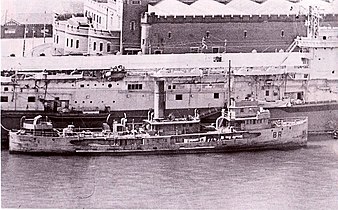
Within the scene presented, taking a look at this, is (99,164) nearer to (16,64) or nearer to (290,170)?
(16,64)

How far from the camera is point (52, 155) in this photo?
15.9 ft

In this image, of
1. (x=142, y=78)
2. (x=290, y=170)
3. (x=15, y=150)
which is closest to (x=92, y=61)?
(x=142, y=78)

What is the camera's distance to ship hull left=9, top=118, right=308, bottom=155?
484 centimetres

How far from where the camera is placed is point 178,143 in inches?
192

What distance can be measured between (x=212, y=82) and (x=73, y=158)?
2.58 feet

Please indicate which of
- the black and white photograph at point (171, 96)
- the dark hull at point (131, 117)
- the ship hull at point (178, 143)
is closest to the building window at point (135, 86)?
the black and white photograph at point (171, 96)

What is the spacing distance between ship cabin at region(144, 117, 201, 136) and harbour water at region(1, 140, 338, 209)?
4.9 inches

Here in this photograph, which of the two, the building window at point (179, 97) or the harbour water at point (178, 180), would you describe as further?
the building window at point (179, 97)

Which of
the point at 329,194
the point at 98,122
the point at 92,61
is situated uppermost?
the point at 92,61

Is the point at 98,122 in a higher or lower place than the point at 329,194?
higher

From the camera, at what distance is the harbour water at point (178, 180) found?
15.6 ft

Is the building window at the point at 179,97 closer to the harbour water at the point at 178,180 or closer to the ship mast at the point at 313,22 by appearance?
the harbour water at the point at 178,180

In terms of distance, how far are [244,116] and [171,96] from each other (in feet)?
1.24

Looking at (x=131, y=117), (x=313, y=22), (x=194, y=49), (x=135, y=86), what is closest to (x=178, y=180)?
(x=131, y=117)
